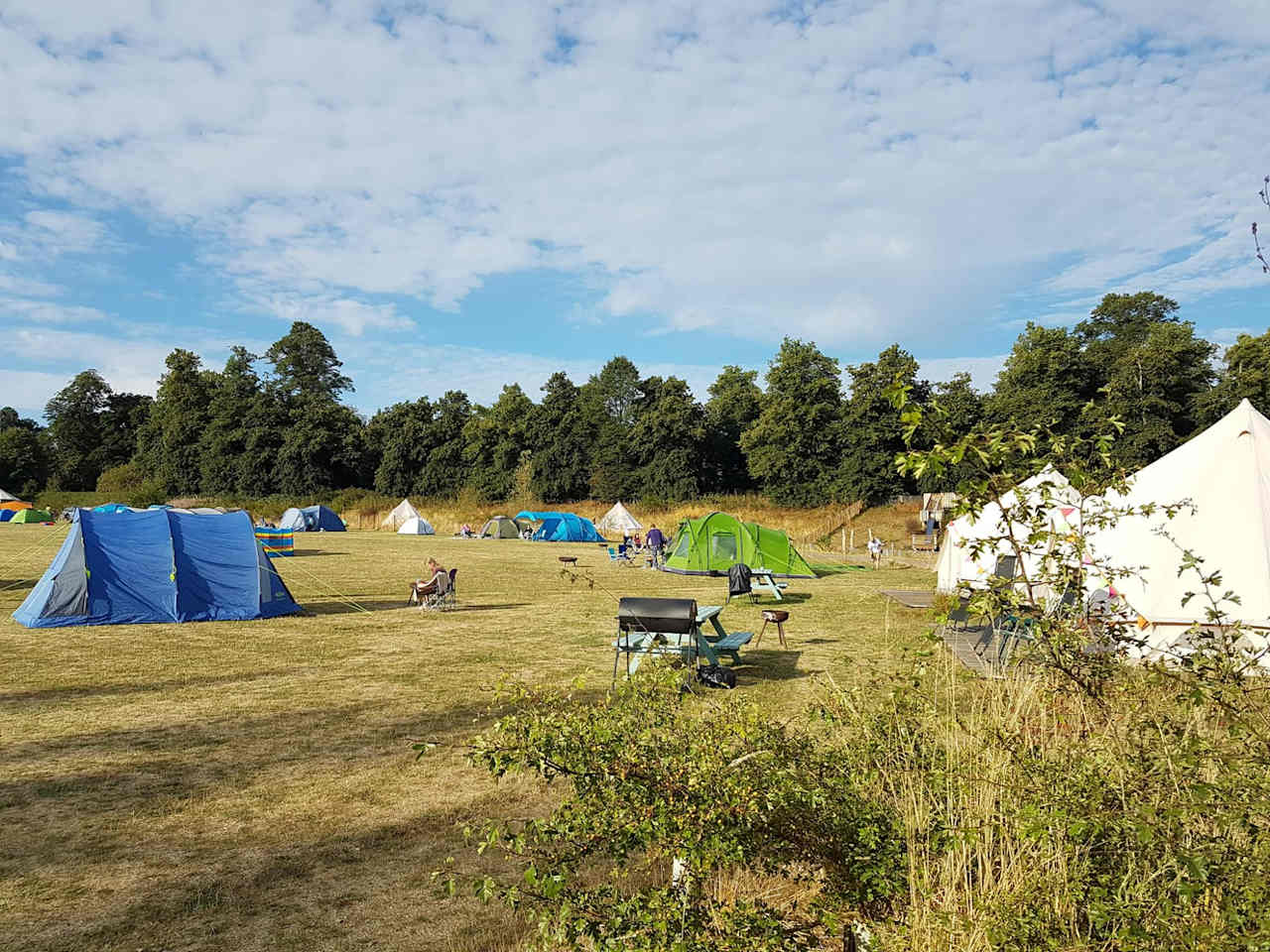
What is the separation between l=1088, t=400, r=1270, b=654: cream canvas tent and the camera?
9.65 meters

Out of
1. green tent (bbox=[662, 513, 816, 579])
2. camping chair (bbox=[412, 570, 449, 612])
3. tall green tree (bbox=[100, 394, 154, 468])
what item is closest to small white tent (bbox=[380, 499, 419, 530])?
green tent (bbox=[662, 513, 816, 579])

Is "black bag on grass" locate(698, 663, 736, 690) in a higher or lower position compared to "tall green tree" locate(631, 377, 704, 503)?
lower

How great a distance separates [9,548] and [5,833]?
29.5 meters

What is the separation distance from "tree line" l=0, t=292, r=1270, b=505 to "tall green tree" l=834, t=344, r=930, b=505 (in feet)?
0.33

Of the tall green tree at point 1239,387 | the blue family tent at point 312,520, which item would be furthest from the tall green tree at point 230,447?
the tall green tree at point 1239,387

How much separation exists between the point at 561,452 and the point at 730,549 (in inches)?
1325

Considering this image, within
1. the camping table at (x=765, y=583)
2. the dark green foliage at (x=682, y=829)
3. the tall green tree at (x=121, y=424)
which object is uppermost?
the tall green tree at (x=121, y=424)

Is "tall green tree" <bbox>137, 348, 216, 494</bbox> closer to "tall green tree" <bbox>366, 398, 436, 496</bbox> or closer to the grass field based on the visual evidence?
"tall green tree" <bbox>366, 398, 436, 496</bbox>

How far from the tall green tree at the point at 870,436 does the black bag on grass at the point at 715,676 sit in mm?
36941

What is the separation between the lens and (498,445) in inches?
2333

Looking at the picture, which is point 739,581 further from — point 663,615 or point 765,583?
point 663,615

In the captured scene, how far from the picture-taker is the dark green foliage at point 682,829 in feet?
9.87

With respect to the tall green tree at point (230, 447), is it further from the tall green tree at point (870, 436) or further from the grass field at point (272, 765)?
the grass field at point (272, 765)

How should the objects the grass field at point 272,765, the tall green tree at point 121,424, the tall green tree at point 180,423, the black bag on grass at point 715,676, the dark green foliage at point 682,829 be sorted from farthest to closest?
1. the tall green tree at point 121,424
2. the tall green tree at point 180,423
3. the black bag on grass at point 715,676
4. the grass field at point 272,765
5. the dark green foliage at point 682,829
